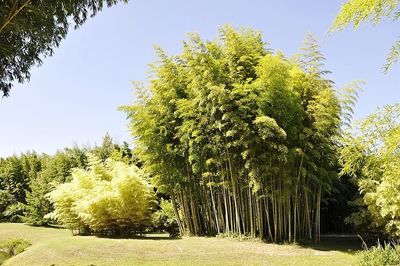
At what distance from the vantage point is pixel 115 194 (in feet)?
37.2

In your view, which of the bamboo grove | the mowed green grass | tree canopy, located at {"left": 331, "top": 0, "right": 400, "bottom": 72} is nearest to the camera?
tree canopy, located at {"left": 331, "top": 0, "right": 400, "bottom": 72}

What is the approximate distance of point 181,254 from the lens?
837 cm

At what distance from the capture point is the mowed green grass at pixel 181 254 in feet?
25.3

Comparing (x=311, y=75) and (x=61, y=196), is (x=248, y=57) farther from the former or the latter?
(x=61, y=196)

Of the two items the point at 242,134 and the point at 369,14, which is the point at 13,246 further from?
the point at 369,14

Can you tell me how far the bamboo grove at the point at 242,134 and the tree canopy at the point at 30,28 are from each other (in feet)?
12.7

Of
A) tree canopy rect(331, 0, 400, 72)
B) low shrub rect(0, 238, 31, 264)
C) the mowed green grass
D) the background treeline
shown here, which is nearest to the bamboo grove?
the mowed green grass

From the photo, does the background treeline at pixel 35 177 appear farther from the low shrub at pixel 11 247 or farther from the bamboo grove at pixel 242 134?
the bamboo grove at pixel 242 134

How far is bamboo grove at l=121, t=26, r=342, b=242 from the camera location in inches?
376

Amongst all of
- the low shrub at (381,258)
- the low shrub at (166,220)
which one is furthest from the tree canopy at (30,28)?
the low shrub at (166,220)

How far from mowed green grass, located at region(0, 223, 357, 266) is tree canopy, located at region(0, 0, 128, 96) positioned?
401 centimetres

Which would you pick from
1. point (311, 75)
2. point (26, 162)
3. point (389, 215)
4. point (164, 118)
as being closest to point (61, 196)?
point (164, 118)

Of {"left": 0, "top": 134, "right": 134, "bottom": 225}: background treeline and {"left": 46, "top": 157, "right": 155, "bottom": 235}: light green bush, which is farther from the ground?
{"left": 0, "top": 134, "right": 134, "bottom": 225}: background treeline

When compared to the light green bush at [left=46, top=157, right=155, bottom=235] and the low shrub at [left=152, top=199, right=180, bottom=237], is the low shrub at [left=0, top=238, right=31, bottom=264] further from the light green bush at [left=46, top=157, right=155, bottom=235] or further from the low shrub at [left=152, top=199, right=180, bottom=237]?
the low shrub at [left=152, top=199, right=180, bottom=237]
